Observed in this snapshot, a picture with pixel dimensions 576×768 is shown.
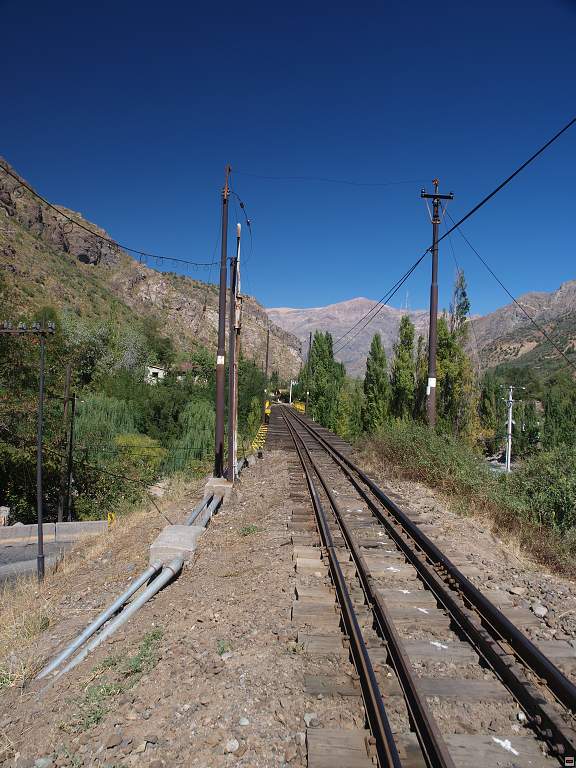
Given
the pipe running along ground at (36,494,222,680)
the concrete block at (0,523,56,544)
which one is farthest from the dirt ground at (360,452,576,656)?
the concrete block at (0,523,56,544)

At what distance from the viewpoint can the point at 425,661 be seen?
4691mm

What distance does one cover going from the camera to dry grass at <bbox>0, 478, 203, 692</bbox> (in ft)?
20.5

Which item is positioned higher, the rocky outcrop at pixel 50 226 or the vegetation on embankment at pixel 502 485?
the rocky outcrop at pixel 50 226

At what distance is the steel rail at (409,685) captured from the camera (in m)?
3.38

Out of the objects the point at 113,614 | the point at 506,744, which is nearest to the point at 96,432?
the point at 113,614

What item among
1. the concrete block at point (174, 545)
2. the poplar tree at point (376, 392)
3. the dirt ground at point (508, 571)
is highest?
the poplar tree at point (376, 392)

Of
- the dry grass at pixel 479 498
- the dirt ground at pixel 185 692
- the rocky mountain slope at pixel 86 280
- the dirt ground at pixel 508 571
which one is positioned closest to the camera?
the dirt ground at pixel 185 692

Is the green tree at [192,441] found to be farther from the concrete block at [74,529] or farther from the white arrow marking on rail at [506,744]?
the white arrow marking on rail at [506,744]

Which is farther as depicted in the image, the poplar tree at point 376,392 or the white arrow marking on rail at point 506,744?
the poplar tree at point 376,392

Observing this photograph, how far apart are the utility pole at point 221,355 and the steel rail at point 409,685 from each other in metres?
7.00

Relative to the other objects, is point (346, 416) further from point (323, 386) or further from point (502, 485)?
point (502, 485)

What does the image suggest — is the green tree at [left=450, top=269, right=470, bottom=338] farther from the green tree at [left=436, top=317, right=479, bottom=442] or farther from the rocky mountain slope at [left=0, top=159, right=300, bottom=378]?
the rocky mountain slope at [left=0, top=159, right=300, bottom=378]

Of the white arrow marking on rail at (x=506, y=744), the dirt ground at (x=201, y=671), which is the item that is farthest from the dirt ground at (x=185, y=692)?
the white arrow marking on rail at (x=506, y=744)

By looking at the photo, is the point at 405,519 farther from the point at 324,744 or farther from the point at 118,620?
the point at 324,744
